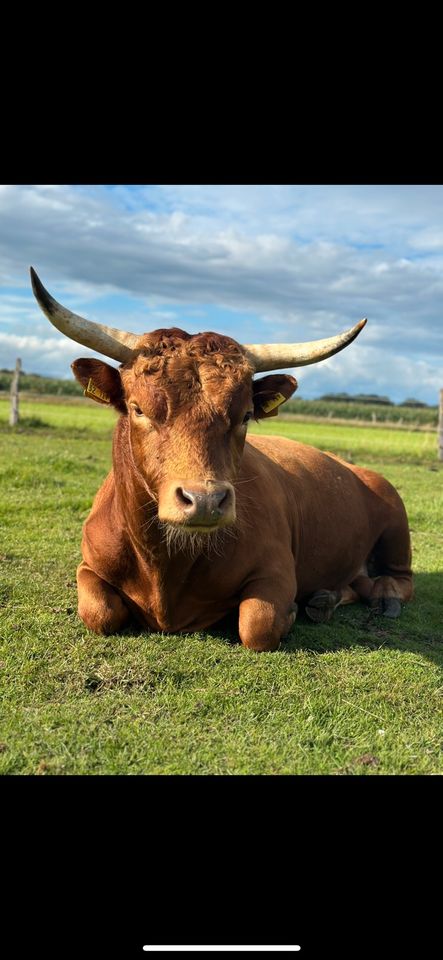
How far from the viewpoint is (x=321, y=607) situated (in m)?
6.45

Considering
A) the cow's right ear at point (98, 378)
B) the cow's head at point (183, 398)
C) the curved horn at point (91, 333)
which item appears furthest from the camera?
the cow's right ear at point (98, 378)

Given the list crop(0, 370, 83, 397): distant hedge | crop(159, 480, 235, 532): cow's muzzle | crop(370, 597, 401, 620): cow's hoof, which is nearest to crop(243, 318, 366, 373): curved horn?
crop(159, 480, 235, 532): cow's muzzle

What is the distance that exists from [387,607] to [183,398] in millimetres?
3364

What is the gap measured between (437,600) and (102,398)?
416 centimetres

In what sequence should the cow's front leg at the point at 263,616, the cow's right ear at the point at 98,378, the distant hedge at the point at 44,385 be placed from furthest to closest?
1. the distant hedge at the point at 44,385
2. the cow's front leg at the point at 263,616
3. the cow's right ear at the point at 98,378

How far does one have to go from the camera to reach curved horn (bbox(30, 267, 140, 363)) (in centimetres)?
462

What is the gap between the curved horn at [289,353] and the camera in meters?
5.08

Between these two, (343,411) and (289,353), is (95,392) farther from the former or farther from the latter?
(343,411)

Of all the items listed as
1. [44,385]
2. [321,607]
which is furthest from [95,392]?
[44,385]

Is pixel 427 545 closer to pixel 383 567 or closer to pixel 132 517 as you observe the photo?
pixel 383 567

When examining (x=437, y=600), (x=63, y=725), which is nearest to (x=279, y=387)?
(x=63, y=725)

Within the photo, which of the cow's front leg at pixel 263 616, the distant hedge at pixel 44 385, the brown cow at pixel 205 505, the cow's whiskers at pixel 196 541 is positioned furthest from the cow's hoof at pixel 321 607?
the distant hedge at pixel 44 385

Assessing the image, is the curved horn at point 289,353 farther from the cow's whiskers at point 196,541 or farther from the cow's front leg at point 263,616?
the cow's front leg at point 263,616

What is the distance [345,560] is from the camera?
7.15 metres
